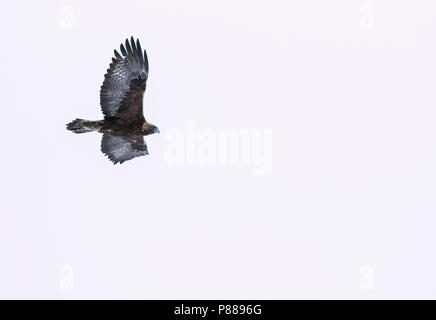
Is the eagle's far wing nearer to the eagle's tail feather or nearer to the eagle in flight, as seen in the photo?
the eagle in flight

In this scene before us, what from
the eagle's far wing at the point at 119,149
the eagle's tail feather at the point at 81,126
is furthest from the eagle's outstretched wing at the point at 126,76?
the eagle's far wing at the point at 119,149

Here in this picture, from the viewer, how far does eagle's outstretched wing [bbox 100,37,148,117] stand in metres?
21.2

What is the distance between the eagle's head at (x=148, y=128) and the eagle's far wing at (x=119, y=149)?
44.7 inches

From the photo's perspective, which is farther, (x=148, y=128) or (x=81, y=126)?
(x=148, y=128)

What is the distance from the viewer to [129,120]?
21891 millimetres

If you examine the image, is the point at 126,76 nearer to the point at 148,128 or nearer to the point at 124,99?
the point at 124,99

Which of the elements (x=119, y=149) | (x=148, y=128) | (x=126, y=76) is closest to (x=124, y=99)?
(x=126, y=76)

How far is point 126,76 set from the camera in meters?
21.2

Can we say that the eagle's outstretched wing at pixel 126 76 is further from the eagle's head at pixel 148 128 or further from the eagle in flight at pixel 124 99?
the eagle's head at pixel 148 128

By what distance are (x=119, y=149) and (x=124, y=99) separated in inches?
89.4

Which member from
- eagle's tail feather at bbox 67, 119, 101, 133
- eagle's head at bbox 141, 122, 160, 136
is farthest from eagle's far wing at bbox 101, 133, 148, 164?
eagle's tail feather at bbox 67, 119, 101, 133

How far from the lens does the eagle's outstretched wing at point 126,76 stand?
21.2 metres
